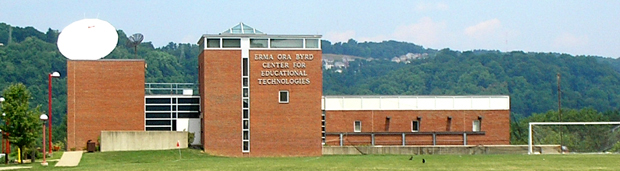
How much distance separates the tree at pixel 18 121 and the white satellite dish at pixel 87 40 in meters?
12.6

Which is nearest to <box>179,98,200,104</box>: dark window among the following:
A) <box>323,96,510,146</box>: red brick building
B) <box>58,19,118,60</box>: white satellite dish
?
<box>58,19,118,60</box>: white satellite dish

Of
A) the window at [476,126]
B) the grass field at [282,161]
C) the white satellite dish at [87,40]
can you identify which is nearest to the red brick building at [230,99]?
the white satellite dish at [87,40]

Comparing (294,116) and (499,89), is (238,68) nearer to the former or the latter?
(294,116)

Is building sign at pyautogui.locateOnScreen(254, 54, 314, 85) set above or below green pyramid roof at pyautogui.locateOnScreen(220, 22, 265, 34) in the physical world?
below

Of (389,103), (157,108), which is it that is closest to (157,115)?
(157,108)

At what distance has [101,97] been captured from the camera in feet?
196

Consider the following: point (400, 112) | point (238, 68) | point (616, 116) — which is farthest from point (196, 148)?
point (616, 116)

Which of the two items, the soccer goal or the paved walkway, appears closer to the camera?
the paved walkway

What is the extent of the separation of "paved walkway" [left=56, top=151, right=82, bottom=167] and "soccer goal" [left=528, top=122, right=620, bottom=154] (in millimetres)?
28484

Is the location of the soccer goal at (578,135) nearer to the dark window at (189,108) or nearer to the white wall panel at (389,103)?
the white wall panel at (389,103)

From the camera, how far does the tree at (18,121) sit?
155 feet

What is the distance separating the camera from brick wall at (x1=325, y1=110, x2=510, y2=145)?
6744 centimetres

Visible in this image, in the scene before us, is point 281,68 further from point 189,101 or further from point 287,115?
point 189,101

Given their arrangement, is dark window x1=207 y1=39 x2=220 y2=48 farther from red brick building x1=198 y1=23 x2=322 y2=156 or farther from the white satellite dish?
the white satellite dish
